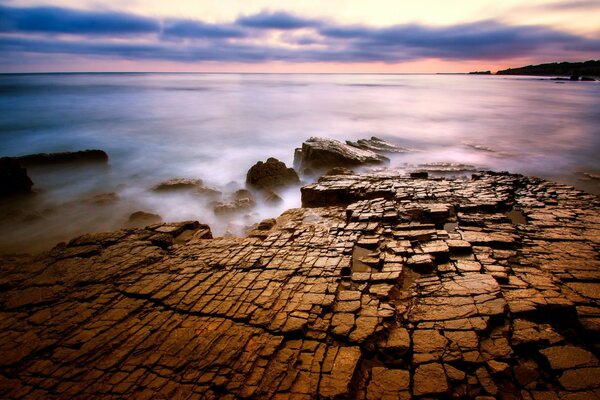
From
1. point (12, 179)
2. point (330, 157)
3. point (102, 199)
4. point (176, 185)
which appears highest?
point (330, 157)

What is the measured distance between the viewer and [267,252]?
22.2 ft

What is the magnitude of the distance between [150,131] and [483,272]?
30290 mm

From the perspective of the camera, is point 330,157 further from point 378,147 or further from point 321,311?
point 321,311

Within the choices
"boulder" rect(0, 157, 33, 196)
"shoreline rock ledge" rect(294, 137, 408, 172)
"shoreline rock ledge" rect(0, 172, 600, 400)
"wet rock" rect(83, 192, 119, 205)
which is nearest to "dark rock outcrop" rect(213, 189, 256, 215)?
"shoreline rock ledge" rect(294, 137, 408, 172)

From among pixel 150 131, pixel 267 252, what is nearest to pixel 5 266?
pixel 267 252

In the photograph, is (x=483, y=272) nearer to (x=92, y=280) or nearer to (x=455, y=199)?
(x=455, y=199)

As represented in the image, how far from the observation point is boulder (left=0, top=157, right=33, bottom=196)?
14273 millimetres

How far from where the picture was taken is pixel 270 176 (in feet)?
49.1

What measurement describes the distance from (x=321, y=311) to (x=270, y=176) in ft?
34.7

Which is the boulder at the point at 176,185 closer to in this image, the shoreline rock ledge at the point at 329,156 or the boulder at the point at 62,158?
the shoreline rock ledge at the point at 329,156

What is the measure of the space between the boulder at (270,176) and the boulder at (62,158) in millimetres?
11207

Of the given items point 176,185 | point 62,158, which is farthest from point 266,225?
point 62,158

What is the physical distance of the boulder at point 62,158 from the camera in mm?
18766

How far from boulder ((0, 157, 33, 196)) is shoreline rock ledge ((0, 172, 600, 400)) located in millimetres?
10120
